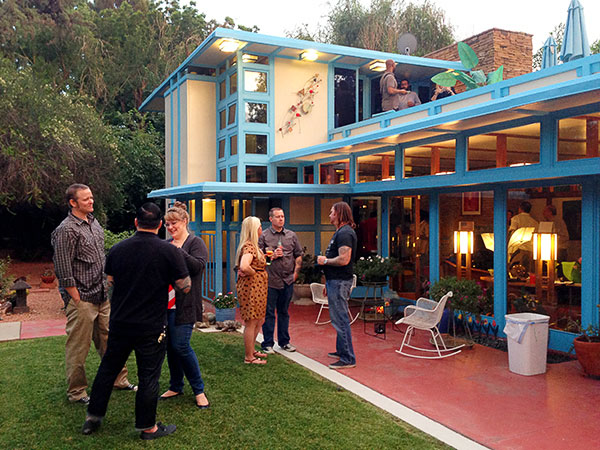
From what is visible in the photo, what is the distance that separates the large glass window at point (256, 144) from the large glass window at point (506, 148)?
18.2ft

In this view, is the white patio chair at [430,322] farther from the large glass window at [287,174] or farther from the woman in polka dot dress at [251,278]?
the large glass window at [287,174]

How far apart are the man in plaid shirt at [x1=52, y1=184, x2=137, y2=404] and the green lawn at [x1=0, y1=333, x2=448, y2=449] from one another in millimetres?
418

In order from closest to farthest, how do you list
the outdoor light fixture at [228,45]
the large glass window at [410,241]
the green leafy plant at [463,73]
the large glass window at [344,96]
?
1. the large glass window at [410,241]
2. the green leafy plant at [463,73]
3. the outdoor light fixture at [228,45]
4. the large glass window at [344,96]

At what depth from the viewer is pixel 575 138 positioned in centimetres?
582

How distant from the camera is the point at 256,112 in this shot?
11656 mm

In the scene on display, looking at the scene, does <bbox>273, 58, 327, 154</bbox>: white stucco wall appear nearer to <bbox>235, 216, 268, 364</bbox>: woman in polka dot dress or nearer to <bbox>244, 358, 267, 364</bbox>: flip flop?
<bbox>235, 216, 268, 364</bbox>: woman in polka dot dress

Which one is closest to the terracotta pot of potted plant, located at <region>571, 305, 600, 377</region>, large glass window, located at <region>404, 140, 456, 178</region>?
potted plant, located at <region>571, 305, 600, 377</region>

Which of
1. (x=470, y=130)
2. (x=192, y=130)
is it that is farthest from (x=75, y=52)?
(x=470, y=130)

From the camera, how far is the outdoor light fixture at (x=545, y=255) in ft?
21.6

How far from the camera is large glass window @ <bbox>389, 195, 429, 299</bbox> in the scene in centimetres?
873

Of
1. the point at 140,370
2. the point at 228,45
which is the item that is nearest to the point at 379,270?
the point at 140,370

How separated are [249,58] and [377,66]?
319cm

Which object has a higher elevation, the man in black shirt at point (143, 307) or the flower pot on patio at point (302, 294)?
the man in black shirt at point (143, 307)

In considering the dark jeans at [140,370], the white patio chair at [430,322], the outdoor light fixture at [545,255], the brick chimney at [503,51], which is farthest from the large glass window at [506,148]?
the brick chimney at [503,51]
